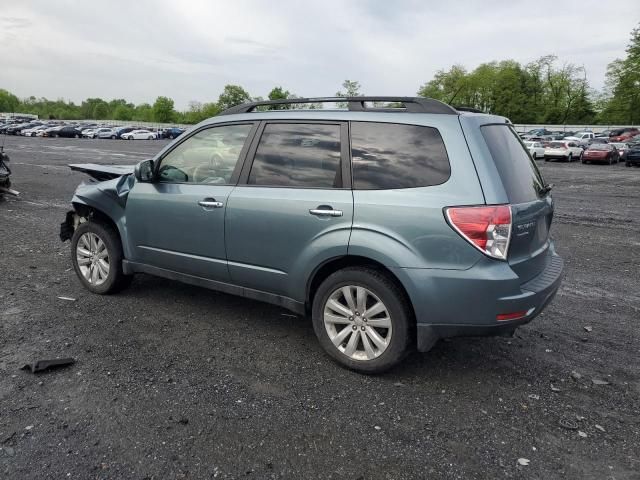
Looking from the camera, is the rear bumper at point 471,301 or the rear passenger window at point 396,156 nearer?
the rear bumper at point 471,301

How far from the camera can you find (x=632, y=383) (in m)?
3.61

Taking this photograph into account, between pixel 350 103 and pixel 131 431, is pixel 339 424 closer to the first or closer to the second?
pixel 131 431

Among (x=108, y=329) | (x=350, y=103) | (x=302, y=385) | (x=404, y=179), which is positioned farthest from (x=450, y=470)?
(x=108, y=329)

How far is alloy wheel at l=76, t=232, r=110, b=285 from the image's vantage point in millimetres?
5090

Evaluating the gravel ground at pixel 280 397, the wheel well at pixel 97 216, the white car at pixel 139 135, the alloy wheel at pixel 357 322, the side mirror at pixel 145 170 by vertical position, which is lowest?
the gravel ground at pixel 280 397

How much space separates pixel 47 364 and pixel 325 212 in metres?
2.25

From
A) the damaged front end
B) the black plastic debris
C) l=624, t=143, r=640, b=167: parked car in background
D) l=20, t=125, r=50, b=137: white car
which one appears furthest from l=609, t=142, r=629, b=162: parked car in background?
l=20, t=125, r=50, b=137: white car

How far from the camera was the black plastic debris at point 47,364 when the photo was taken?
357 cm

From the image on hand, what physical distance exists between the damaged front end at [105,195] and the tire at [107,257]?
11cm

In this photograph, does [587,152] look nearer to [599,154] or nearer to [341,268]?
[599,154]

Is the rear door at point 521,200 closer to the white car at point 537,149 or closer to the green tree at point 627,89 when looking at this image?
the white car at point 537,149

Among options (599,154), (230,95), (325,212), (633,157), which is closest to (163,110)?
(230,95)

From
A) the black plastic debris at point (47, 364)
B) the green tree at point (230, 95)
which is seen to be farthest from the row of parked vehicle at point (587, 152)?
the green tree at point (230, 95)

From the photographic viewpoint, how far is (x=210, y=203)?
4172mm
